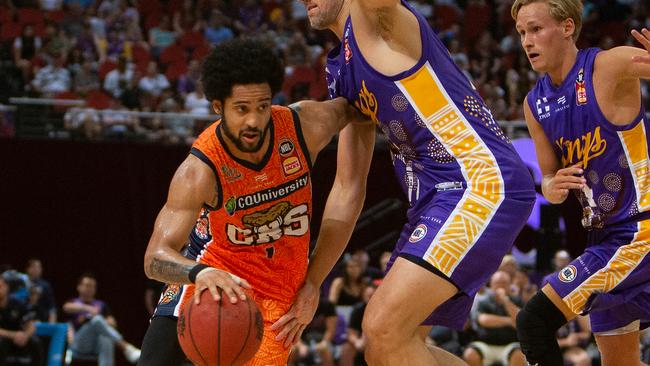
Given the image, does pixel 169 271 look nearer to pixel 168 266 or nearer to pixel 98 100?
pixel 168 266

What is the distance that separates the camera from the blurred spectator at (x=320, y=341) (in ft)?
34.9

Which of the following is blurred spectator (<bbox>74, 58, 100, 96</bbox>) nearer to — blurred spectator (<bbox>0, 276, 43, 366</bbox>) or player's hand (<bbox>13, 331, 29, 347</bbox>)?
blurred spectator (<bbox>0, 276, 43, 366</bbox>)

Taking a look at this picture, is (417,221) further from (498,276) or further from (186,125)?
(186,125)

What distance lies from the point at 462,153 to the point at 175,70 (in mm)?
11694

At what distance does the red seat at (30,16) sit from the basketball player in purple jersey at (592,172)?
40.7 feet

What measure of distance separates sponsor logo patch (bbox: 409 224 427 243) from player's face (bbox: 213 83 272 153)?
0.89 meters

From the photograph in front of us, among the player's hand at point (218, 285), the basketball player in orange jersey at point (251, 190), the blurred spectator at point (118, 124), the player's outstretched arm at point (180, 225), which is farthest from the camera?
the blurred spectator at point (118, 124)

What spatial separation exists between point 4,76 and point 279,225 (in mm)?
10274

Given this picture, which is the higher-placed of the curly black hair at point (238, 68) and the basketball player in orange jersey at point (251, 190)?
the curly black hair at point (238, 68)

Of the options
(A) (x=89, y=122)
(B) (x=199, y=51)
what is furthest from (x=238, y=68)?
(B) (x=199, y=51)

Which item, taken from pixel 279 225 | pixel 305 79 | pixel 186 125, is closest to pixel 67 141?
pixel 186 125

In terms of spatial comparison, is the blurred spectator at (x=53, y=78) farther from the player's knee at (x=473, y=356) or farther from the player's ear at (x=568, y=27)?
the player's ear at (x=568, y=27)

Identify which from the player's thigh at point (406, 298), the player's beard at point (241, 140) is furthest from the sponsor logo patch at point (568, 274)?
the player's beard at point (241, 140)

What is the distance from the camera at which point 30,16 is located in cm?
1619
